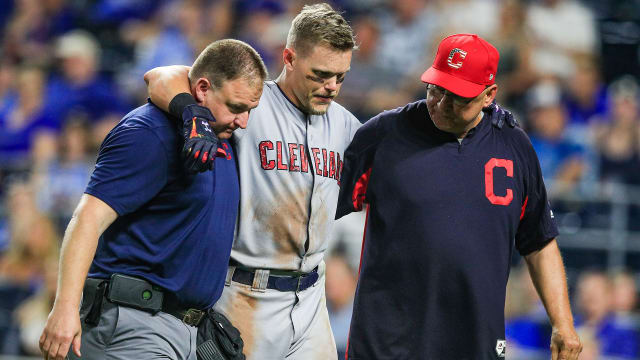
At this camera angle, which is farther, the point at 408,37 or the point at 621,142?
the point at 408,37

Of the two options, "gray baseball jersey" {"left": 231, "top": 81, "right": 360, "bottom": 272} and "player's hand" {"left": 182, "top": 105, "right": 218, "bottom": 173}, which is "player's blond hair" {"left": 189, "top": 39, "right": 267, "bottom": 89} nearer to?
"player's hand" {"left": 182, "top": 105, "right": 218, "bottom": 173}

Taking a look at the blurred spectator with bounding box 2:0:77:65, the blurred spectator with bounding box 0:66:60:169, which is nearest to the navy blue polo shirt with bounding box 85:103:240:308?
the blurred spectator with bounding box 0:66:60:169

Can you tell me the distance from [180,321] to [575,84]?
586cm

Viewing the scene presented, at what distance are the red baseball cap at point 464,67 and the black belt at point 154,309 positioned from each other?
121 centimetres

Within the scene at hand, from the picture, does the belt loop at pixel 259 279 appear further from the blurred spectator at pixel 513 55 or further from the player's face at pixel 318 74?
the blurred spectator at pixel 513 55

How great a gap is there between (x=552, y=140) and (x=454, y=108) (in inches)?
→ 177

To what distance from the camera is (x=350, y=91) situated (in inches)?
320

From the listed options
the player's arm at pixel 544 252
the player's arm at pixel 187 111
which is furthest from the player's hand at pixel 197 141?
the player's arm at pixel 544 252

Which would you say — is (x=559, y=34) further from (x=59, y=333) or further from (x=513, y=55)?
(x=59, y=333)

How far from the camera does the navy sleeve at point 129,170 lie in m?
3.00

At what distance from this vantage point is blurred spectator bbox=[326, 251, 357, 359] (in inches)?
252

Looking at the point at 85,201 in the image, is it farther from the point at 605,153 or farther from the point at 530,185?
the point at 605,153

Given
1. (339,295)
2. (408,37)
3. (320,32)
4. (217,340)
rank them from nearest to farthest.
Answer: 1. (217,340)
2. (320,32)
3. (339,295)
4. (408,37)

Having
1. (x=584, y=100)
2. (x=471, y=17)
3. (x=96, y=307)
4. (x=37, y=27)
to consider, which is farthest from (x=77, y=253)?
(x=37, y=27)
